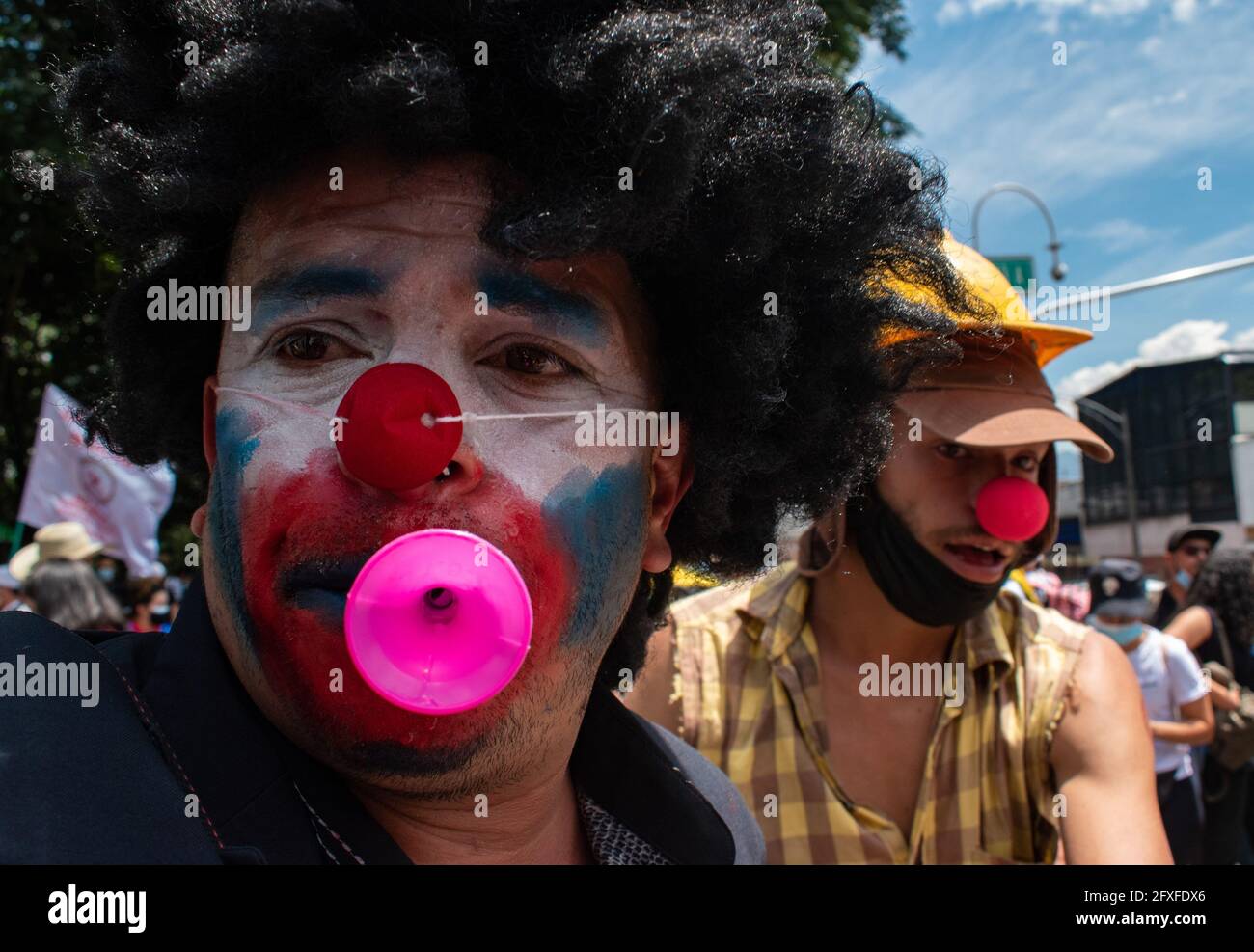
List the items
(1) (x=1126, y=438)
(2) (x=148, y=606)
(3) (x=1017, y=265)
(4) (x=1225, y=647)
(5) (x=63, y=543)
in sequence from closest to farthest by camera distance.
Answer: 1. (4) (x=1225, y=647)
2. (5) (x=63, y=543)
3. (2) (x=148, y=606)
4. (3) (x=1017, y=265)
5. (1) (x=1126, y=438)

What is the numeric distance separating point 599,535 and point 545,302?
39 cm

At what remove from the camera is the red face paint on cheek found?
1.50 m

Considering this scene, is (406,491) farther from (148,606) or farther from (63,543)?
(148,606)

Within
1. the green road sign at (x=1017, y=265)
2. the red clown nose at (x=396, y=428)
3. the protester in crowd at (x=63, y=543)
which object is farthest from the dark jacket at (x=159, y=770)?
the green road sign at (x=1017, y=265)

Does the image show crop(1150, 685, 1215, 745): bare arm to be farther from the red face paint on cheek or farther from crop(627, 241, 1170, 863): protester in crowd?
the red face paint on cheek

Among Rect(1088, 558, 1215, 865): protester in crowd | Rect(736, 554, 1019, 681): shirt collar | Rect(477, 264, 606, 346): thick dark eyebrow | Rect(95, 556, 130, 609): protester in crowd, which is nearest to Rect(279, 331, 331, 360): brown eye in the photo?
Rect(477, 264, 606, 346): thick dark eyebrow

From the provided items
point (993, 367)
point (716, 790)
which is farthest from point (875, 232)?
point (716, 790)

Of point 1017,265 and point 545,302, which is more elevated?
point 1017,265

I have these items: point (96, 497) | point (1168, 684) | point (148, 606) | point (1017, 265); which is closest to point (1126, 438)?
point (1017, 265)

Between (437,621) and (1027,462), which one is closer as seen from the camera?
(437,621)

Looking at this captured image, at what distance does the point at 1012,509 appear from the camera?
2.67 m

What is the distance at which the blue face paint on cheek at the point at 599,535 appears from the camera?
5.47 ft

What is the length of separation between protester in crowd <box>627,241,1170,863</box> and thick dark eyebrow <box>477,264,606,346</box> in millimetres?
1228
